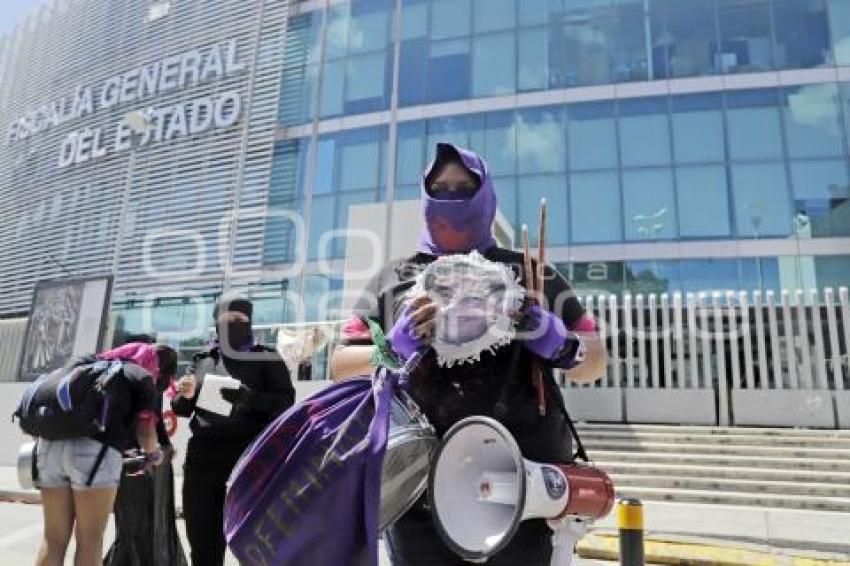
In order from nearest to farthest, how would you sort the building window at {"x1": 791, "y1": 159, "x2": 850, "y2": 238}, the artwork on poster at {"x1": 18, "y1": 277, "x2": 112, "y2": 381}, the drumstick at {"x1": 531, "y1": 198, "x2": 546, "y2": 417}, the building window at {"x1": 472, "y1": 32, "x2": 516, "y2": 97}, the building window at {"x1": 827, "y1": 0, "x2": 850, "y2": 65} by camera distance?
the drumstick at {"x1": 531, "y1": 198, "x2": 546, "y2": 417} → the artwork on poster at {"x1": 18, "y1": 277, "x2": 112, "y2": 381} → the building window at {"x1": 791, "y1": 159, "x2": 850, "y2": 238} → the building window at {"x1": 827, "y1": 0, "x2": 850, "y2": 65} → the building window at {"x1": 472, "y1": 32, "x2": 516, "y2": 97}

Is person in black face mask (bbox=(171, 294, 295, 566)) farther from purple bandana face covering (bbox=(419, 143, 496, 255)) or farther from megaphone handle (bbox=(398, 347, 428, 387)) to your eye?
megaphone handle (bbox=(398, 347, 428, 387))

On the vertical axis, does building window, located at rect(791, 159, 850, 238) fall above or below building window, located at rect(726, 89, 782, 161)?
below

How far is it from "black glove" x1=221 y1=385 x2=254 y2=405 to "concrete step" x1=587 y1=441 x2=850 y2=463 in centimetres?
699

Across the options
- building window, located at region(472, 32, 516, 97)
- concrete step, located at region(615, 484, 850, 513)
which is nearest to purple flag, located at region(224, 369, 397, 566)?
concrete step, located at region(615, 484, 850, 513)

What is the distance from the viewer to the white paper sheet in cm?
387

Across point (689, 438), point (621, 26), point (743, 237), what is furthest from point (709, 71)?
point (689, 438)

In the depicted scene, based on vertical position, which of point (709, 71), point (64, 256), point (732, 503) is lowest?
point (732, 503)

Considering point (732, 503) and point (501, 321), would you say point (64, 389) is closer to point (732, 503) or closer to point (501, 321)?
point (501, 321)

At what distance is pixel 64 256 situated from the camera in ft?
106

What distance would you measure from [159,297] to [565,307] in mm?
28029

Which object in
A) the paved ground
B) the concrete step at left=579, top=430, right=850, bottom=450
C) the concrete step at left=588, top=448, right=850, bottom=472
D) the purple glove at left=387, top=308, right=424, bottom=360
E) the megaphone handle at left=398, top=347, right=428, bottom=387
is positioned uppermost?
the purple glove at left=387, top=308, right=424, bottom=360

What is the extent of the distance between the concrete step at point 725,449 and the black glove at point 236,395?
6.99m

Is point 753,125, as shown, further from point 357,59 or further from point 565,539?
point 565,539

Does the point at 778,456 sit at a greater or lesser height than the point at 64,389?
lesser
